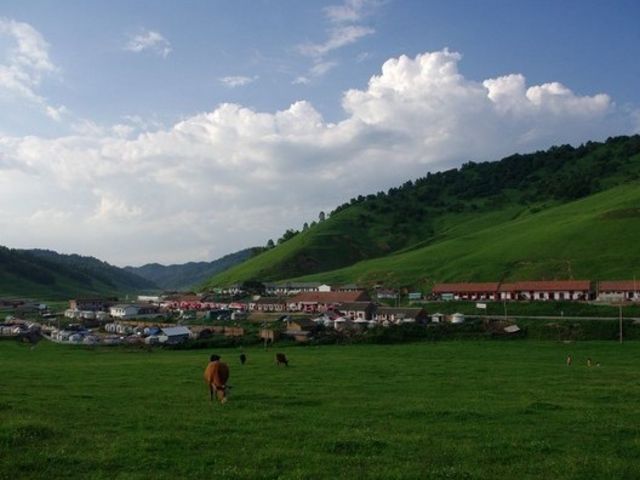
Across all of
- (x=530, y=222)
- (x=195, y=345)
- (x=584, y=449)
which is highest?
(x=530, y=222)

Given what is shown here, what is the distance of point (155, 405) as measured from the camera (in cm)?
2106

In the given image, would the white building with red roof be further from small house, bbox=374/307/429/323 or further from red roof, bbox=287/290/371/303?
red roof, bbox=287/290/371/303

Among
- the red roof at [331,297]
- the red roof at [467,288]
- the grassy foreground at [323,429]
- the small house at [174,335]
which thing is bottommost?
the small house at [174,335]

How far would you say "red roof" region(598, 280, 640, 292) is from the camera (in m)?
104

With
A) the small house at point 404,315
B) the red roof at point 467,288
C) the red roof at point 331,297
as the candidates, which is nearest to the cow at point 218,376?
the small house at point 404,315

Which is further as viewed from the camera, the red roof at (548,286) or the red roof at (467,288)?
the red roof at (467,288)

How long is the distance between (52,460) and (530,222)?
592 feet

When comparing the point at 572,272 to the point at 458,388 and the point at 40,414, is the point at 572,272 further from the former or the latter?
the point at 40,414

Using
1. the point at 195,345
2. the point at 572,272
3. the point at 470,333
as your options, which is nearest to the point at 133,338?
the point at 195,345

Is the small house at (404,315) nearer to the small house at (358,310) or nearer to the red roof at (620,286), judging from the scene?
the small house at (358,310)

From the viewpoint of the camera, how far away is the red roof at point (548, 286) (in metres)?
Result: 112

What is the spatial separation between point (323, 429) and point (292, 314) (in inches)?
3828

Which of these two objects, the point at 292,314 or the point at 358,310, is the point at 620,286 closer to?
the point at 358,310

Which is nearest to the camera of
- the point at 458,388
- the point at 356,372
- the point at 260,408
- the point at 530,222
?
the point at 260,408
